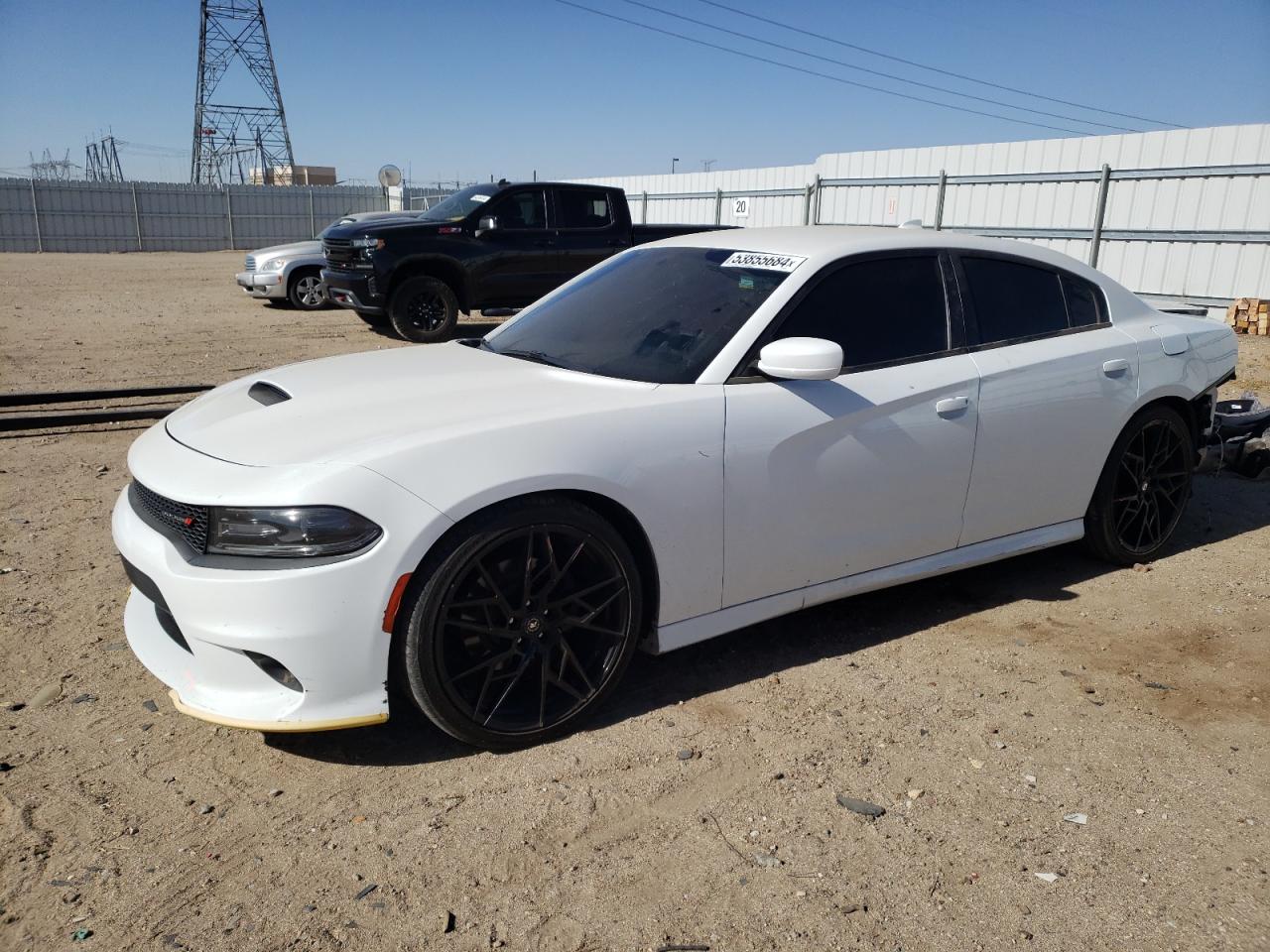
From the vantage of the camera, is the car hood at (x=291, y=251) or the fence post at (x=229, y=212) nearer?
the car hood at (x=291, y=251)

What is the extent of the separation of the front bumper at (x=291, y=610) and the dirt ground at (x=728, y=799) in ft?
0.99

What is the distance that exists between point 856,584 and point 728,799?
47.5 inches

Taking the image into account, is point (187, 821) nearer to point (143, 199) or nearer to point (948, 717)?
point (948, 717)

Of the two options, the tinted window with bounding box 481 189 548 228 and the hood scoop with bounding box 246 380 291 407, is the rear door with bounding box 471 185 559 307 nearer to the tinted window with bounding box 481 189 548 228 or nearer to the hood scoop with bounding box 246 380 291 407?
the tinted window with bounding box 481 189 548 228

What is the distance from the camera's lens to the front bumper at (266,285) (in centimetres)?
1605

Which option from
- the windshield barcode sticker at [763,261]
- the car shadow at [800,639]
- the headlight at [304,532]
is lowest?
the car shadow at [800,639]

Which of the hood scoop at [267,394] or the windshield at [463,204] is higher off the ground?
the windshield at [463,204]

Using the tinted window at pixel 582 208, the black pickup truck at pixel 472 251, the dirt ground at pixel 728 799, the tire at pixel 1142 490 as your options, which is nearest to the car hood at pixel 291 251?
the black pickup truck at pixel 472 251

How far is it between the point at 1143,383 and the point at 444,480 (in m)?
3.44

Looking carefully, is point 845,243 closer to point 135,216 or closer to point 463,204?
point 463,204

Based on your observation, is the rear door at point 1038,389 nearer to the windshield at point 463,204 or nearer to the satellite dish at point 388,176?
the windshield at point 463,204

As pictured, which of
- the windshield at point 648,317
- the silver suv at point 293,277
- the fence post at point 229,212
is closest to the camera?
the windshield at point 648,317

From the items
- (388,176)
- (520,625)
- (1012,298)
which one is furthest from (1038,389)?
Answer: (388,176)

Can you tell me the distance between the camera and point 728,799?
293cm
